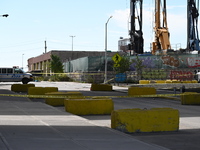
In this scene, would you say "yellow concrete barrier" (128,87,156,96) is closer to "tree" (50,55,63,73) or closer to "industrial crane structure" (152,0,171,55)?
"industrial crane structure" (152,0,171,55)

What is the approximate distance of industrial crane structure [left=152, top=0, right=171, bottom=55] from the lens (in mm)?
84500

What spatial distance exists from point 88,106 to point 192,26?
63.0 metres

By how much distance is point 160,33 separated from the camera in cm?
8469

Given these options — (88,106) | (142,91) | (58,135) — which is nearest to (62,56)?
(142,91)

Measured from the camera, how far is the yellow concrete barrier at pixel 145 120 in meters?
13.1

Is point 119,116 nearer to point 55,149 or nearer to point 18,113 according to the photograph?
point 55,149

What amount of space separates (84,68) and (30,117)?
61.2 metres

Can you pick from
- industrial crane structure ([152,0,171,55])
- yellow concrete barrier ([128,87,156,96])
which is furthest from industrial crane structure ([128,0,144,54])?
yellow concrete barrier ([128,87,156,96])

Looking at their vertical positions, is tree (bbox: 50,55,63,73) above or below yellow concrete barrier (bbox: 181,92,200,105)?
above

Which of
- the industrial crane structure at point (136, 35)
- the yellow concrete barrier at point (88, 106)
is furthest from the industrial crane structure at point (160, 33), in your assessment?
the yellow concrete barrier at point (88, 106)

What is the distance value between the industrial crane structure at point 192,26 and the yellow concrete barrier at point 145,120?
65.4 meters

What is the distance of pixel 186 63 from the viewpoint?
76375mm

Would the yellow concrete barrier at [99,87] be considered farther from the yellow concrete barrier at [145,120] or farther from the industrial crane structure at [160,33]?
the industrial crane structure at [160,33]

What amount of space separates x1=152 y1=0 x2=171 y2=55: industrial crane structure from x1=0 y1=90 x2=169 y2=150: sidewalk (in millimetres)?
69215
